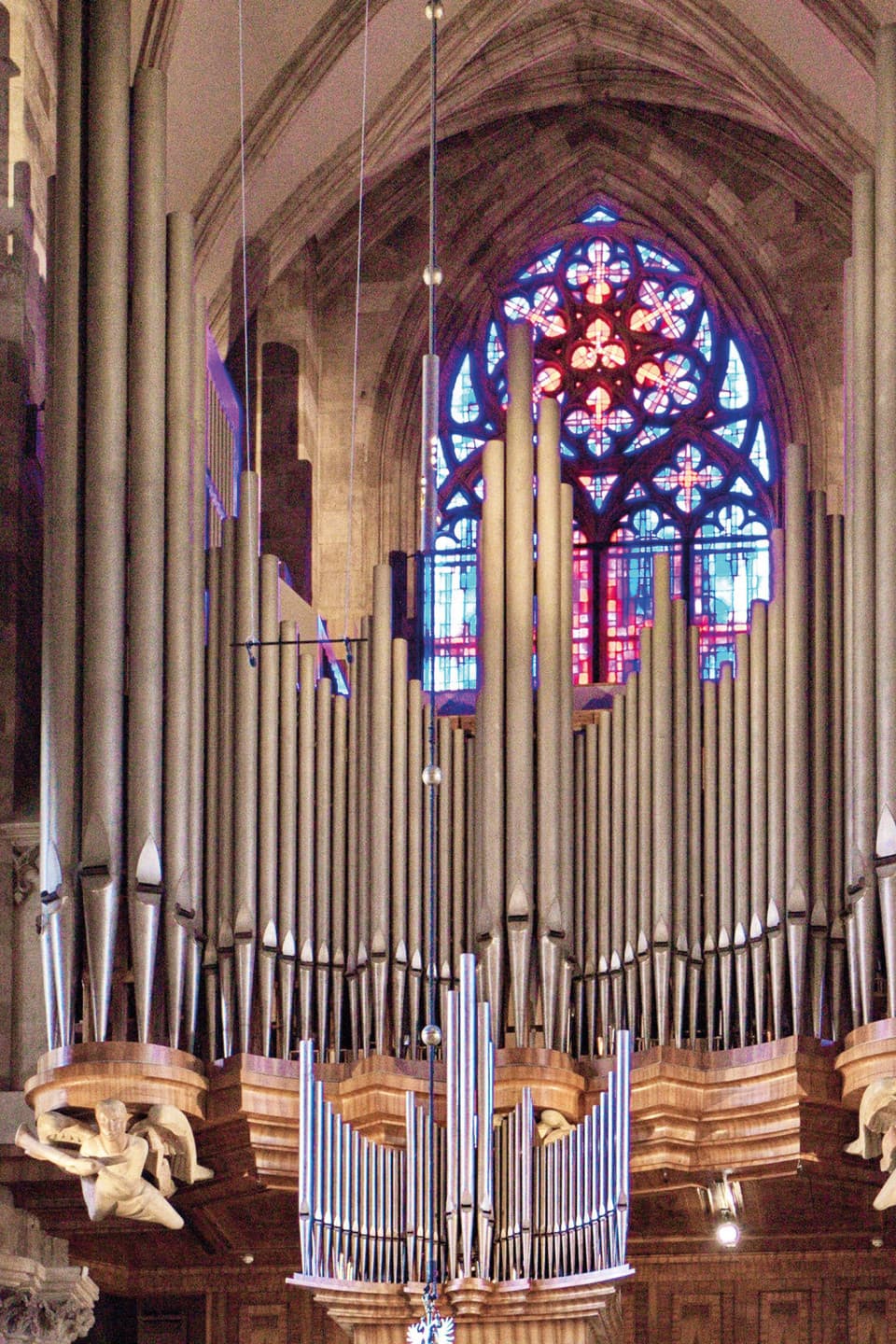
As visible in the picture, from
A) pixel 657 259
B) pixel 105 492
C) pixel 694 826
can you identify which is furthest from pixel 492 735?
pixel 657 259

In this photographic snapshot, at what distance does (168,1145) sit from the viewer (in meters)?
16.5

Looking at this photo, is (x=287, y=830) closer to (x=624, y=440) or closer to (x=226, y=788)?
(x=226, y=788)

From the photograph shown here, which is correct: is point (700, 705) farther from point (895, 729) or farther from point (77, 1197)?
point (77, 1197)

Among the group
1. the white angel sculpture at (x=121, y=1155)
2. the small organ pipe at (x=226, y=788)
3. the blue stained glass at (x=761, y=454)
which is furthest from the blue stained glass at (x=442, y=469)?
the white angel sculpture at (x=121, y=1155)

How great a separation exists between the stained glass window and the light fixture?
235 inches

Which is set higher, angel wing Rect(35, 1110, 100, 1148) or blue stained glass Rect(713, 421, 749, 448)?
blue stained glass Rect(713, 421, 749, 448)

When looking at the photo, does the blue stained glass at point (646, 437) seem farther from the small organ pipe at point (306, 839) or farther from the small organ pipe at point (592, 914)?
the small organ pipe at point (592, 914)

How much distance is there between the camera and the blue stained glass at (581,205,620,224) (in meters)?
24.1

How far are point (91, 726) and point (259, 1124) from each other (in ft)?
8.11

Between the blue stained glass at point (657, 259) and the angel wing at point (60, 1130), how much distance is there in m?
10.3

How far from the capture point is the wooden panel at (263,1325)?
741 inches

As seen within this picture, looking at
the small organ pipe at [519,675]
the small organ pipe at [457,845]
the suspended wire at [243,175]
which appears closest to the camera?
the small organ pipe at [519,675]

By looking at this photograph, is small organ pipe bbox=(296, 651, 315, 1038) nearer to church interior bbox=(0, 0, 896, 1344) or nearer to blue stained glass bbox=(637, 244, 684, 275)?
church interior bbox=(0, 0, 896, 1344)

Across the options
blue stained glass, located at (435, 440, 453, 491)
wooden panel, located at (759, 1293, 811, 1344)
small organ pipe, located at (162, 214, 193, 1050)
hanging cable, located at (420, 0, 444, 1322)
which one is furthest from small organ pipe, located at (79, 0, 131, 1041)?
blue stained glass, located at (435, 440, 453, 491)
